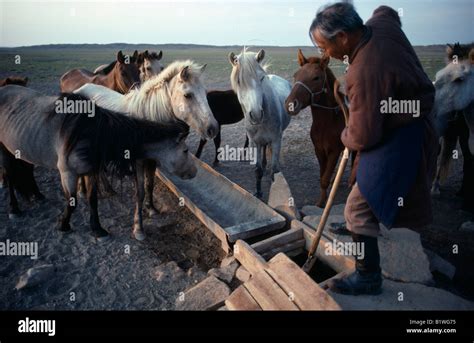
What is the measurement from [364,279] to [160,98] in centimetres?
327

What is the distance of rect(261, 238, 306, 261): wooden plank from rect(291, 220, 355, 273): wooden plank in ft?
0.22

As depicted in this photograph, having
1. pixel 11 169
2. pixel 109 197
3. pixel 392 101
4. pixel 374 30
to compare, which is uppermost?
pixel 374 30

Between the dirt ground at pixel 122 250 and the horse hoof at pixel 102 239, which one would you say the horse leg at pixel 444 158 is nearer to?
the dirt ground at pixel 122 250

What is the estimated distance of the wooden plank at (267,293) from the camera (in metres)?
2.62

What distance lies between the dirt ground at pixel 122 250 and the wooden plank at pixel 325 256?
1150 millimetres

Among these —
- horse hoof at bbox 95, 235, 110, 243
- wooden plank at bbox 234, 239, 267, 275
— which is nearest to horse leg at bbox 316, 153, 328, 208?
wooden plank at bbox 234, 239, 267, 275

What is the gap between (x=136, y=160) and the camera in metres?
4.20

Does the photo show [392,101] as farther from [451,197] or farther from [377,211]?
[451,197]

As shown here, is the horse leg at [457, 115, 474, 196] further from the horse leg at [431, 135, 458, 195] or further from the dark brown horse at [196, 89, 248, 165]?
the dark brown horse at [196, 89, 248, 165]

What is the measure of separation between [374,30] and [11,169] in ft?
16.9

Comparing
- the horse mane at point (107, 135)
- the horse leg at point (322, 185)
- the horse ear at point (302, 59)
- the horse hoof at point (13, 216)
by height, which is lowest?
the horse hoof at point (13, 216)

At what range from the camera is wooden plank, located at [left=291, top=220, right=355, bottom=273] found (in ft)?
10.2

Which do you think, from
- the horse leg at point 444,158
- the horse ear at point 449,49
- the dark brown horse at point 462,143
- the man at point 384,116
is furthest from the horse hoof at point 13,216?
the horse ear at point 449,49

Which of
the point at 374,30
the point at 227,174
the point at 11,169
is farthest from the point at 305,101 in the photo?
the point at 11,169
